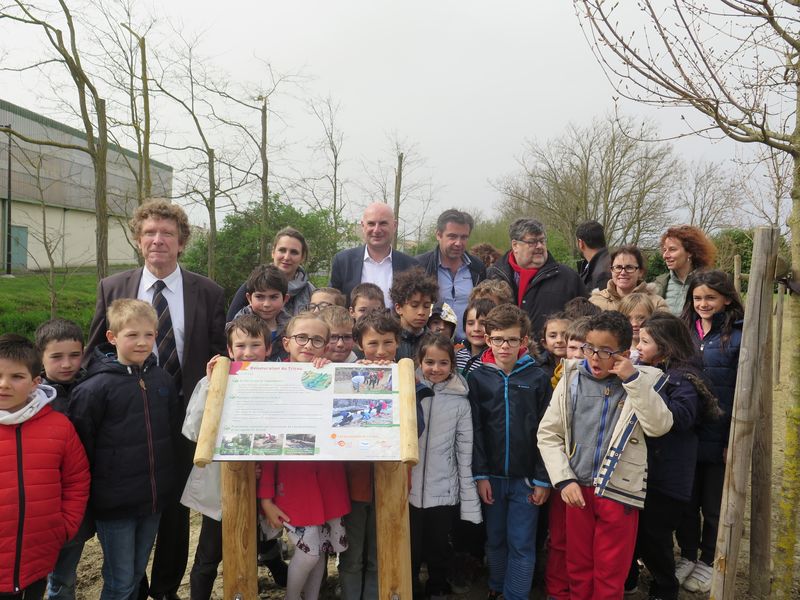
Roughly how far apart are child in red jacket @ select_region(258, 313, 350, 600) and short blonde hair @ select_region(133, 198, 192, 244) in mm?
1493

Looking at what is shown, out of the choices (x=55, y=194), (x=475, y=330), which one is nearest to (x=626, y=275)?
(x=475, y=330)

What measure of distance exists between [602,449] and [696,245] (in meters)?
2.60

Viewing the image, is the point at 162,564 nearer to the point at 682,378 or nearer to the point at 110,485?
the point at 110,485

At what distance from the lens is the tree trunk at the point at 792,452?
10.3ft

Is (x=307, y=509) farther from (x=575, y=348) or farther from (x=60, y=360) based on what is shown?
(x=575, y=348)

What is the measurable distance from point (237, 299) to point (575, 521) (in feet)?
10.0

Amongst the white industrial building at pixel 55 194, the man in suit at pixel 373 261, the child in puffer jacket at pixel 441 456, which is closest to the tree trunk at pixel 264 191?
the white industrial building at pixel 55 194

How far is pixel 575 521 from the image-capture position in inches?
134

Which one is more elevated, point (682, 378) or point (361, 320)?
point (361, 320)

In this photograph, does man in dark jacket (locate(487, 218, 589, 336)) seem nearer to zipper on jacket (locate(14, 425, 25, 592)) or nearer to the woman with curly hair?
the woman with curly hair

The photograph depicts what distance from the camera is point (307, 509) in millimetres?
3070

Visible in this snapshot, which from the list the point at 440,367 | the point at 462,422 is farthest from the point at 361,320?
the point at 462,422

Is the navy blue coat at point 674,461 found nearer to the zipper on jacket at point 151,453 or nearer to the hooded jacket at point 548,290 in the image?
the hooded jacket at point 548,290

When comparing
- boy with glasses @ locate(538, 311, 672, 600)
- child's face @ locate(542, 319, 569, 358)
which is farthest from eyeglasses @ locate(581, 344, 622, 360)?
child's face @ locate(542, 319, 569, 358)
